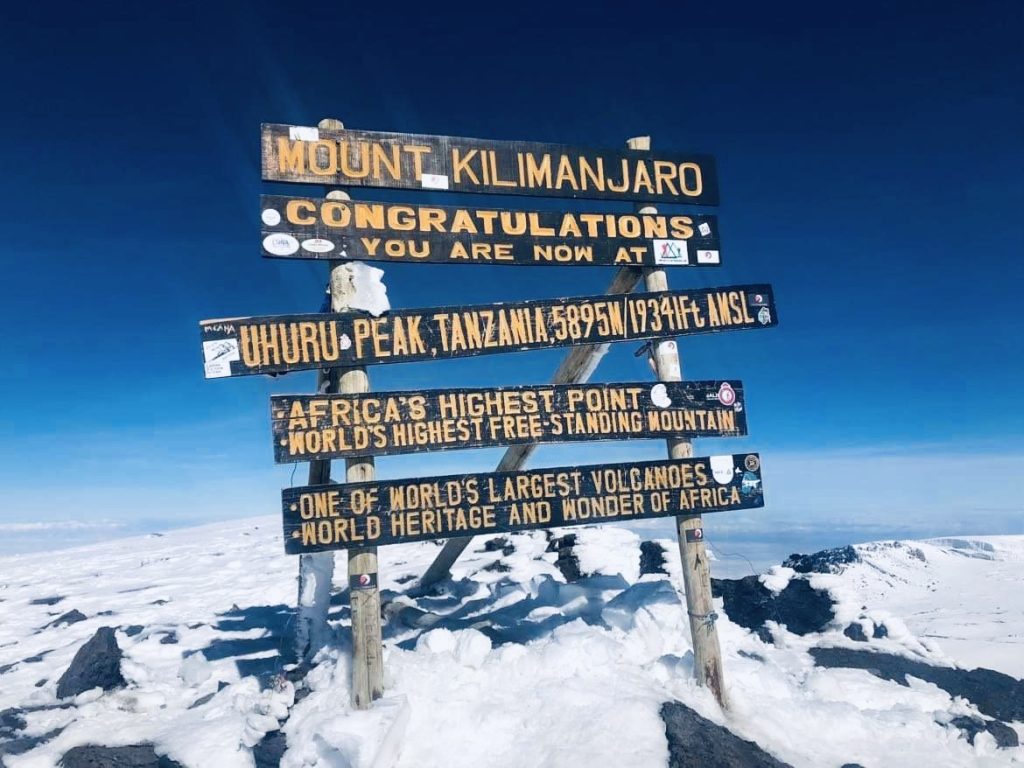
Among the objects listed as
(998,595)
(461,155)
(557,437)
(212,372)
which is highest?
(461,155)

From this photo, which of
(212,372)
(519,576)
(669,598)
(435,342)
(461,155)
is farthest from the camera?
(519,576)

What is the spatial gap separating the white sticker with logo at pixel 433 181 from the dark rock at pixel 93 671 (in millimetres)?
6941

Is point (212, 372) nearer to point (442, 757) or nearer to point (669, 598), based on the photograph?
point (442, 757)

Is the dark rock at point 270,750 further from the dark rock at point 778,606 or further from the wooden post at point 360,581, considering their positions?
the dark rock at point 778,606

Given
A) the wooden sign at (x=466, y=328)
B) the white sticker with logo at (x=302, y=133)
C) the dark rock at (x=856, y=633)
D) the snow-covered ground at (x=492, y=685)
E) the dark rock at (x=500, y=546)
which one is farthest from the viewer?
the dark rock at (x=500, y=546)

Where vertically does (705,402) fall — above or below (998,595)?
above

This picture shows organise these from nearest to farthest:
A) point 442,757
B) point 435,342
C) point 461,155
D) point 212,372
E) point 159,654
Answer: point 442,757
point 212,372
point 435,342
point 461,155
point 159,654

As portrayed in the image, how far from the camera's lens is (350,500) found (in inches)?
212

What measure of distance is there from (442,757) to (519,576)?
6543 millimetres

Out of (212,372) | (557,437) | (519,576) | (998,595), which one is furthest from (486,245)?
(998,595)

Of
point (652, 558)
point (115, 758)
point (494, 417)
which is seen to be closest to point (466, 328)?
point (494, 417)

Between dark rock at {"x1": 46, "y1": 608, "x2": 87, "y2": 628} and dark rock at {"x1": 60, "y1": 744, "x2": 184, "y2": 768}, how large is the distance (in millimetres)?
7374

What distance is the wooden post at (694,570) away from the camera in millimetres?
6031

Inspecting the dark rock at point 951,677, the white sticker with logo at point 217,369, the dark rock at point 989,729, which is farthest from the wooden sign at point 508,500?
the dark rock at point 951,677
